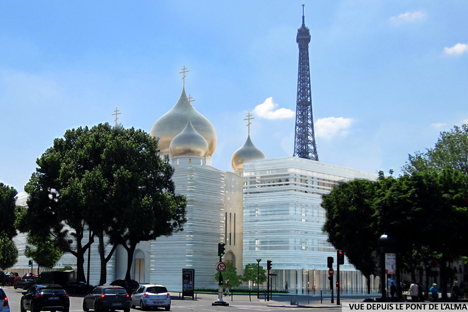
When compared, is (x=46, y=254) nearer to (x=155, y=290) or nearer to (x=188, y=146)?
(x=188, y=146)

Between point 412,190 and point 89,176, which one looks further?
point 89,176

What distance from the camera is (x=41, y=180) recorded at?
150ft

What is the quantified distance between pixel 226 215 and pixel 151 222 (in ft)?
67.2

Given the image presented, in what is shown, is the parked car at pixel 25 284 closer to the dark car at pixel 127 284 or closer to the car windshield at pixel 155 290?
the dark car at pixel 127 284

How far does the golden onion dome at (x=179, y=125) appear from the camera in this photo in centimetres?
7038

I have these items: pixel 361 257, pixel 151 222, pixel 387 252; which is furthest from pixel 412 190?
pixel 151 222

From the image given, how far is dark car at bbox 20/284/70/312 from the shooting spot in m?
24.3

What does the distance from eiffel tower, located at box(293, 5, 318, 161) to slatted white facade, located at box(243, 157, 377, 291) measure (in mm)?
42203

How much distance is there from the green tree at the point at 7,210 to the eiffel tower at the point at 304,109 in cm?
5204

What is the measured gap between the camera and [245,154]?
2832 inches

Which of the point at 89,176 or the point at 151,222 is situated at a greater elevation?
the point at 89,176

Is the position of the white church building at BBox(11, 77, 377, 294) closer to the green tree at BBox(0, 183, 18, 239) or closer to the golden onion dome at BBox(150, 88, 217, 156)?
the golden onion dome at BBox(150, 88, 217, 156)

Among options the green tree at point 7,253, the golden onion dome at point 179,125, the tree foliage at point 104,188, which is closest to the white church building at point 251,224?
the golden onion dome at point 179,125

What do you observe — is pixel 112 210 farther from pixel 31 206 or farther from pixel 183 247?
pixel 183 247
